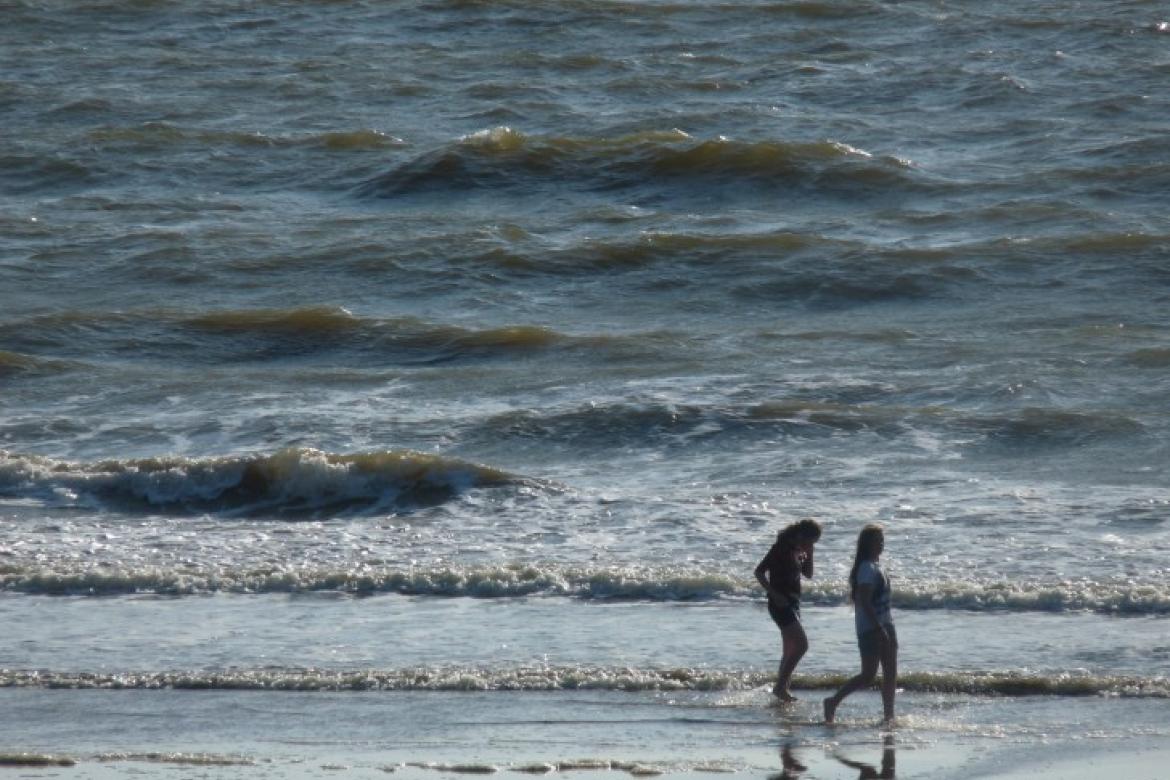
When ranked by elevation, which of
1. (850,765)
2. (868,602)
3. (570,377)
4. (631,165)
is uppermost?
(631,165)

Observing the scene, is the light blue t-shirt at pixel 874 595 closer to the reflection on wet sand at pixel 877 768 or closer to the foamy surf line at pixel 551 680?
the foamy surf line at pixel 551 680

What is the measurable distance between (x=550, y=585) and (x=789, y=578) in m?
2.58

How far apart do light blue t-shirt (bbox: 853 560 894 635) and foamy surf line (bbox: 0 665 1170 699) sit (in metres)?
0.69

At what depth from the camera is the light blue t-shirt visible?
9961 mm

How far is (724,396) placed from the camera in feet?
57.9

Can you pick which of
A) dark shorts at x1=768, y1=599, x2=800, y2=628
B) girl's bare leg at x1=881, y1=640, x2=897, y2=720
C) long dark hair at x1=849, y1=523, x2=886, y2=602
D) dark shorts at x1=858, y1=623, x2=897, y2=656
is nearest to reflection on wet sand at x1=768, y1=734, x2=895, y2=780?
girl's bare leg at x1=881, y1=640, x2=897, y2=720

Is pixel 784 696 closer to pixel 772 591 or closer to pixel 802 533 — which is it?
pixel 772 591

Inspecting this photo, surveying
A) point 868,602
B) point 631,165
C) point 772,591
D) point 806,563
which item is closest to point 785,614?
point 772,591

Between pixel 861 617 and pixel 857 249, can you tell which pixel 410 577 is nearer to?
pixel 861 617

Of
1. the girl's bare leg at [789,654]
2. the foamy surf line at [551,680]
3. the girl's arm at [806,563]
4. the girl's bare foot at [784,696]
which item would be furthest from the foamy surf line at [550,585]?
the girl's bare foot at [784,696]

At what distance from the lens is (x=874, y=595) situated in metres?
9.99

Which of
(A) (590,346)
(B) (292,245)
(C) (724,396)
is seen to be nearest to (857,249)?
(A) (590,346)

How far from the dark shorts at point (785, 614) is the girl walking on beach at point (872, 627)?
0.46 metres

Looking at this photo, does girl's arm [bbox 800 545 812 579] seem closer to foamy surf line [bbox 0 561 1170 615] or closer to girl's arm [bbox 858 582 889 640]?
girl's arm [bbox 858 582 889 640]
